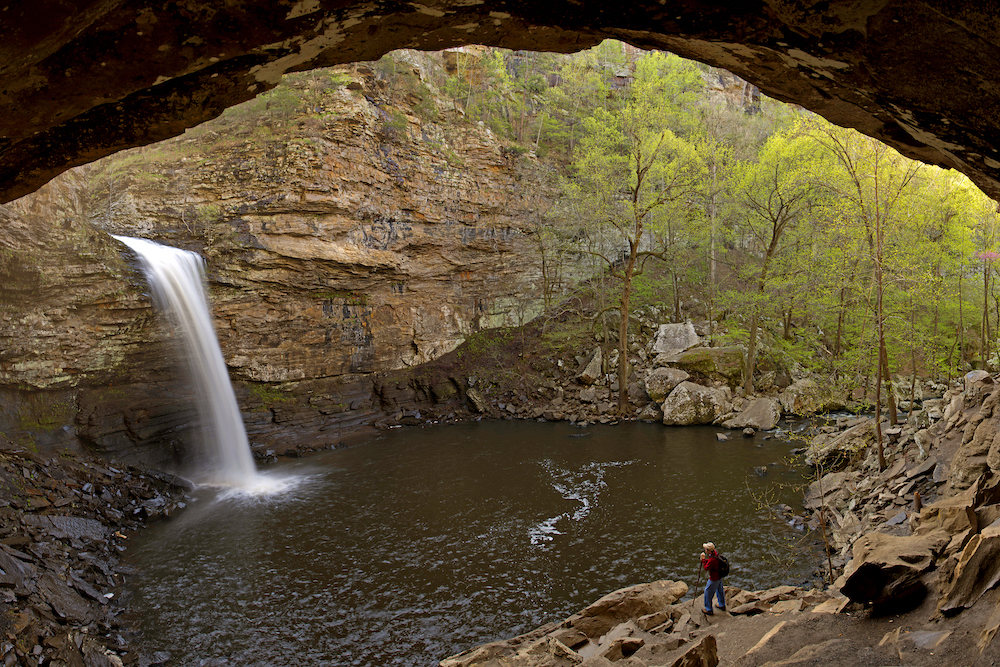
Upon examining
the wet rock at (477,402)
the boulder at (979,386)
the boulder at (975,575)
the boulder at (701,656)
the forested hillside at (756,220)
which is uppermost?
the forested hillside at (756,220)

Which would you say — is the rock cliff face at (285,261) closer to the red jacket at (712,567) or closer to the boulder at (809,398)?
the boulder at (809,398)

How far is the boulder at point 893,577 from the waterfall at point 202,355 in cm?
1645

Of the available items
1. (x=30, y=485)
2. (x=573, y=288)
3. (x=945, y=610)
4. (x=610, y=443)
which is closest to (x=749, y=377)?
(x=610, y=443)

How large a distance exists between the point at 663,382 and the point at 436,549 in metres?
13.9

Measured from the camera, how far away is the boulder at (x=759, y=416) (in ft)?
62.4

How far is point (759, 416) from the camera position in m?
19.4

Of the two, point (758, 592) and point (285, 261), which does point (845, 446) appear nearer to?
point (758, 592)

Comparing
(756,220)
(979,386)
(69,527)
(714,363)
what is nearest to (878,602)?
(979,386)

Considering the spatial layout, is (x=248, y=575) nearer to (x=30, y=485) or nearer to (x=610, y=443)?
(x=30, y=485)

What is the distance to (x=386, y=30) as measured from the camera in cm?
445

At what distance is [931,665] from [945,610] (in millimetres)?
985

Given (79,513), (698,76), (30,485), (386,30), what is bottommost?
(79,513)

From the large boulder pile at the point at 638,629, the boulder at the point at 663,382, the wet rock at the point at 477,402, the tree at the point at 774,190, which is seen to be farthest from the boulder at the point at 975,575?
the wet rock at the point at 477,402

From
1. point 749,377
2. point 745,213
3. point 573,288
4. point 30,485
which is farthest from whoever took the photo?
point 573,288
